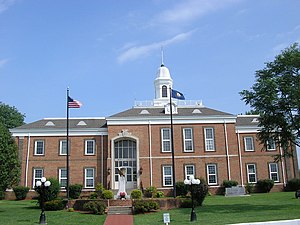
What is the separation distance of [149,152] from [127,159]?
266 centimetres

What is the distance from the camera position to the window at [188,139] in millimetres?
40844

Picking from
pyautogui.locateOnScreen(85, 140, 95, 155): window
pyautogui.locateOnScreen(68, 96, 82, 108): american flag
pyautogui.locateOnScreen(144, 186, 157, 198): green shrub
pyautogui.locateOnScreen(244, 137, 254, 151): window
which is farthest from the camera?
pyautogui.locateOnScreen(244, 137, 254, 151): window

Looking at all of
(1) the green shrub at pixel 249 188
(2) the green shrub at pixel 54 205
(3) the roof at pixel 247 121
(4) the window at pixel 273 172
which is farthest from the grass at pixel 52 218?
(3) the roof at pixel 247 121

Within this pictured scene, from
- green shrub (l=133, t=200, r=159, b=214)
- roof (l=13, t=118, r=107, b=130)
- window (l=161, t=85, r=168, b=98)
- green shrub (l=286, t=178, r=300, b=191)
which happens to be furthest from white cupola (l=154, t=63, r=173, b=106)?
green shrub (l=133, t=200, r=159, b=214)

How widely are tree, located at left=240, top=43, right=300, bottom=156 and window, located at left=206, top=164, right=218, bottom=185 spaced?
1468 centimetres

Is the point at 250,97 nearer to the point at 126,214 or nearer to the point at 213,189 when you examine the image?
the point at 126,214

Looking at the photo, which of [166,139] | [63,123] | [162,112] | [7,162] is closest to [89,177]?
[63,123]

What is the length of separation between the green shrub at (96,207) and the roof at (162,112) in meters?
15.9

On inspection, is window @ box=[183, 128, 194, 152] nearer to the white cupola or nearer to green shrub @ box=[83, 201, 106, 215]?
the white cupola

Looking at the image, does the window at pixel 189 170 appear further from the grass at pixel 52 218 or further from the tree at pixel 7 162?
the tree at pixel 7 162

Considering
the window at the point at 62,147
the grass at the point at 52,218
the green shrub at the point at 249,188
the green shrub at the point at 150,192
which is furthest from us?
the window at the point at 62,147

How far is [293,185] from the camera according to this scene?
132 ft

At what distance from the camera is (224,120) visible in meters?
41.6

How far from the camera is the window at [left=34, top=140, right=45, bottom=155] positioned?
41219mm
